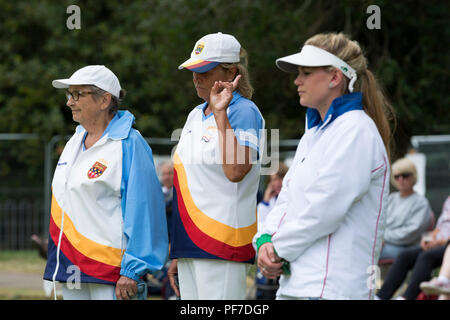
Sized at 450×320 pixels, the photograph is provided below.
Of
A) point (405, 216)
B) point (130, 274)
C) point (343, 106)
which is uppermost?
point (343, 106)

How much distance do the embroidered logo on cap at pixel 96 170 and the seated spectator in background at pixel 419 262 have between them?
387cm

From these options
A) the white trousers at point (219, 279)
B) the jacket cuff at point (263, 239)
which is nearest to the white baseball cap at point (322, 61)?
the jacket cuff at point (263, 239)

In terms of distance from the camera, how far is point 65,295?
3957 millimetres

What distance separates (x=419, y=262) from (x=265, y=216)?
1.79 m

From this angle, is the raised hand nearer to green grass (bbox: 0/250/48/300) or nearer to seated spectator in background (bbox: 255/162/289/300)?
seated spectator in background (bbox: 255/162/289/300)

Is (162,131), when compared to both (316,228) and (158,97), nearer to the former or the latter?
(158,97)

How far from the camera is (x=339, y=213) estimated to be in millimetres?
3010

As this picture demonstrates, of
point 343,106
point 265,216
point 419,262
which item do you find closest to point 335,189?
point 343,106

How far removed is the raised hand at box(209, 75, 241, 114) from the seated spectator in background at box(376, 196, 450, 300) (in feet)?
12.8

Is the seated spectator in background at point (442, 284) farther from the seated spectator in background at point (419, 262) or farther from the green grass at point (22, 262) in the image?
the green grass at point (22, 262)

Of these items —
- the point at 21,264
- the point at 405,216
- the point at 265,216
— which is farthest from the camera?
the point at 21,264

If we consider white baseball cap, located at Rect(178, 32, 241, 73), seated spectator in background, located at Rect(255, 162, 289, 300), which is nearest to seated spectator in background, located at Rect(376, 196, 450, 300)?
seated spectator in background, located at Rect(255, 162, 289, 300)

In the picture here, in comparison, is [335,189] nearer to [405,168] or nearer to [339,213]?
[339,213]

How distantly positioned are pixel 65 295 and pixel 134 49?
43.3 ft
